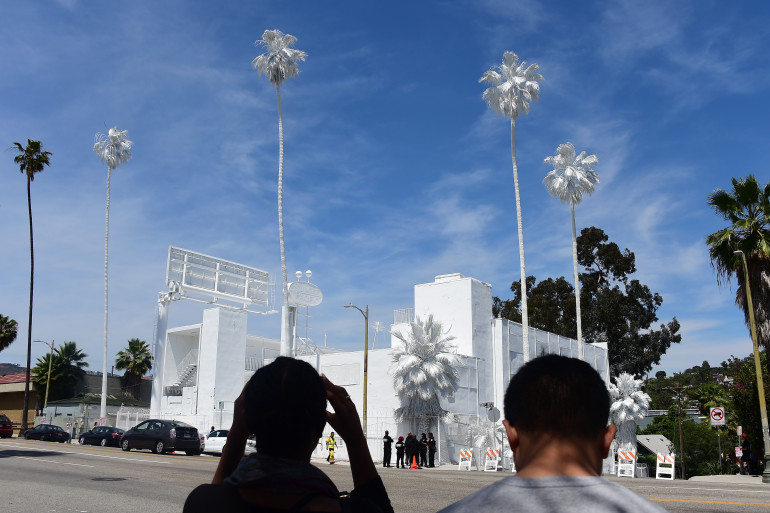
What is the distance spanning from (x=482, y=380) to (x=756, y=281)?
17670mm

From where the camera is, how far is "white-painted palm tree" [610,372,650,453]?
41.6m

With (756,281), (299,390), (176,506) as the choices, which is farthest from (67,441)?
(299,390)

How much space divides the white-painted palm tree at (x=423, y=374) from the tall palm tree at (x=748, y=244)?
14119 millimetres

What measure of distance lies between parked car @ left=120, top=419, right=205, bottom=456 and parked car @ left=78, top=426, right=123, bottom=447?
7.00 m

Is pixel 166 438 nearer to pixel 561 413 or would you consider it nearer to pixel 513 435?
pixel 513 435

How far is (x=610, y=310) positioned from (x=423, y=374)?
37.4 meters

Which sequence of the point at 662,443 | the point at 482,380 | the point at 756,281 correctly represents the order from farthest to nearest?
the point at 662,443 < the point at 482,380 < the point at 756,281

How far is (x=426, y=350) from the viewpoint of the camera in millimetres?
35969

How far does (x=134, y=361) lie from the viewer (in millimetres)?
62719

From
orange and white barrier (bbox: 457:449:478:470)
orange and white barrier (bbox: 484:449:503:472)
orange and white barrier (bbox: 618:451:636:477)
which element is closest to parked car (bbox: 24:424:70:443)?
orange and white barrier (bbox: 457:449:478:470)

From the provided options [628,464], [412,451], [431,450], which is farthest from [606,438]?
[628,464]

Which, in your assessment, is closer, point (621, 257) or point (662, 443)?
point (662, 443)

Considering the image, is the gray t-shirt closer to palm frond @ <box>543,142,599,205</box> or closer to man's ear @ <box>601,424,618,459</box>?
man's ear @ <box>601,424,618,459</box>

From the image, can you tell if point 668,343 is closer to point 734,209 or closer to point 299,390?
point 734,209
